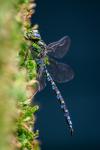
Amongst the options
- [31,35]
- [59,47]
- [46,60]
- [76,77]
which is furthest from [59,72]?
[76,77]

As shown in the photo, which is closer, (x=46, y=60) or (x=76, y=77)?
(x=46, y=60)

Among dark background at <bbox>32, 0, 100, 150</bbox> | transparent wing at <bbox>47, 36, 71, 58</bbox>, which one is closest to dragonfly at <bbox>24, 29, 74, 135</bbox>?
transparent wing at <bbox>47, 36, 71, 58</bbox>

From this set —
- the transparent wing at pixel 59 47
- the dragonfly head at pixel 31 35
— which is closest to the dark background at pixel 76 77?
the transparent wing at pixel 59 47

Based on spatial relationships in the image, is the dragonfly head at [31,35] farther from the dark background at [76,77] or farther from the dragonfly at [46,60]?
the dark background at [76,77]

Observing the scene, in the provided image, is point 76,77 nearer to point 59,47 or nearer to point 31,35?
point 59,47

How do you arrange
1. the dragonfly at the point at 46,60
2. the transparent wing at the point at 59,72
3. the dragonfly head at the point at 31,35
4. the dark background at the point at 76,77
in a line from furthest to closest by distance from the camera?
the dark background at the point at 76,77, the transparent wing at the point at 59,72, the dragonfly at the point at 46,60, the dragonfly head at the point at 31,35

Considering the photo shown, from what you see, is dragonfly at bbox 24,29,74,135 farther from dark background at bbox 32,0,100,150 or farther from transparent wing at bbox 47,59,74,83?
dark background at bbox 32,0,100,150

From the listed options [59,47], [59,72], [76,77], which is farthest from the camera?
[76,77]
